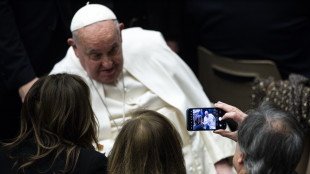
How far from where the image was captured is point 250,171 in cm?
211

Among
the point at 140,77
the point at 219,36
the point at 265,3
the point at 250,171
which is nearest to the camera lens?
the point at 250,171

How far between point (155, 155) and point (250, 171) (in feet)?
1.54

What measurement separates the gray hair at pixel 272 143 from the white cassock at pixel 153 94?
1191 mm

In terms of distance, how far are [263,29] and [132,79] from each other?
1.20m

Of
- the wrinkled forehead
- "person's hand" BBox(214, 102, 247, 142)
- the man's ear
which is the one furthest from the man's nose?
"person's hand" BBox(214, 102, 247, 142)

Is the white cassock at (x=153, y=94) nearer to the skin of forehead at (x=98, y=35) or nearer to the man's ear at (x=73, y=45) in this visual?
the man's ear at (x=73, y=45)

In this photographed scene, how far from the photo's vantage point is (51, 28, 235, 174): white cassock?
131 inches

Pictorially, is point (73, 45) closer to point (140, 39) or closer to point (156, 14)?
point (140, 39)

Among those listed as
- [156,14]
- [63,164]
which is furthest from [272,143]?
[156,14]

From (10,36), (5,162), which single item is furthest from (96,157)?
(10,36)

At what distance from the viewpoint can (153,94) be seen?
11.2 ft

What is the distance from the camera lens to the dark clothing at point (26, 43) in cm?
367

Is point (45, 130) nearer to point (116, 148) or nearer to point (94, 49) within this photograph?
point (116, 148)

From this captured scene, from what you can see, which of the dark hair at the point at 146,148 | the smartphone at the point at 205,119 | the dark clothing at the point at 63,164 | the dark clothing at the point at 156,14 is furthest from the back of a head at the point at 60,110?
the dark clothing at the point at 156,14
